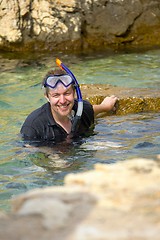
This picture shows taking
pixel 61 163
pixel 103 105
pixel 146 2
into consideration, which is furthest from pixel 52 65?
pixel 61 163

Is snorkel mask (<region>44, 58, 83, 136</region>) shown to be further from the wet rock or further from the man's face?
the wet rock

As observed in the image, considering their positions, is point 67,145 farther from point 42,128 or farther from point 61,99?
point 61,99

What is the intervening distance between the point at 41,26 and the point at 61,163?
7160mm

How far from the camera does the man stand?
20.1 ft

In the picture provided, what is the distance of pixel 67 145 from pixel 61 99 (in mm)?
515

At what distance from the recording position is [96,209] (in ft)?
7.70

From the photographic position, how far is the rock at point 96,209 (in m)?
2.20

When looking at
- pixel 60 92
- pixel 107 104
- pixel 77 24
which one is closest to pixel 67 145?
pixel 60 92

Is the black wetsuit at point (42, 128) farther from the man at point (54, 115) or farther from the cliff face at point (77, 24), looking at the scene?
the cliff face at point (77, 24)

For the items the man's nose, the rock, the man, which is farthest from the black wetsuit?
the rock

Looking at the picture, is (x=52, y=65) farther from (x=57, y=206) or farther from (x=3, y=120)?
(x=57, y=206)

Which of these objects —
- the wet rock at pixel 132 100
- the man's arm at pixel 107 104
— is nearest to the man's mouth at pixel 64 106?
the man's arm at pixel 107 104

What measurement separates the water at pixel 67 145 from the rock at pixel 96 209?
93.8 inches

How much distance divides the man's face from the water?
0.40 metres
